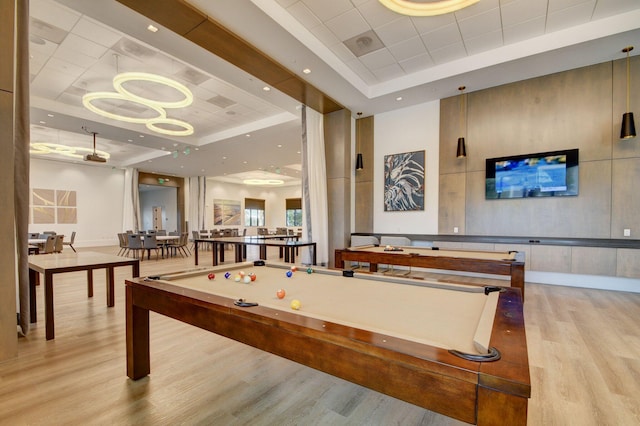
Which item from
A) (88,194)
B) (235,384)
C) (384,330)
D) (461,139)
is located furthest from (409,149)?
(88,194)

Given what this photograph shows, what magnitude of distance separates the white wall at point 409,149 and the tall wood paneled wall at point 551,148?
18cm

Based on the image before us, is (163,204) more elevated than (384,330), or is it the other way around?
(163,204)

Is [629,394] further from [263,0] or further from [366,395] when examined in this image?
[263,0]

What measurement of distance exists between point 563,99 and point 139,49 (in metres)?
7.36

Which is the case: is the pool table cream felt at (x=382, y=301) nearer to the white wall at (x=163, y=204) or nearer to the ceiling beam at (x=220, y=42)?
the ceiling beam at (x=220, y=42)

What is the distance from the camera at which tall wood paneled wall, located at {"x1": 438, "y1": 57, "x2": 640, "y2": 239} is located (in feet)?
15.3

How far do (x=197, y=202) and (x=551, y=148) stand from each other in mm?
15228

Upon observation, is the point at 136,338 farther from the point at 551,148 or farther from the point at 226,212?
the point at 226,212

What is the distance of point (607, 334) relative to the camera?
2.96m

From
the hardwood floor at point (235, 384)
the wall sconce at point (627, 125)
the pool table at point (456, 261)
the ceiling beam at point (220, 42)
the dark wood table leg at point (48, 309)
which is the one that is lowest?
the hardwood floor at point (235, 384)

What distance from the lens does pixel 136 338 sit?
2.13 metres

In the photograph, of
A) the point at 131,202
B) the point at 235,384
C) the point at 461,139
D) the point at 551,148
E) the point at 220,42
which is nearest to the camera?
the point at 235,384

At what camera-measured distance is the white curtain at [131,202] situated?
1326 cm

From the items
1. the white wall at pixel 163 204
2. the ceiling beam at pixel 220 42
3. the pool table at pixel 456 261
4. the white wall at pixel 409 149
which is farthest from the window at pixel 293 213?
the pool table at pixel 456 261
